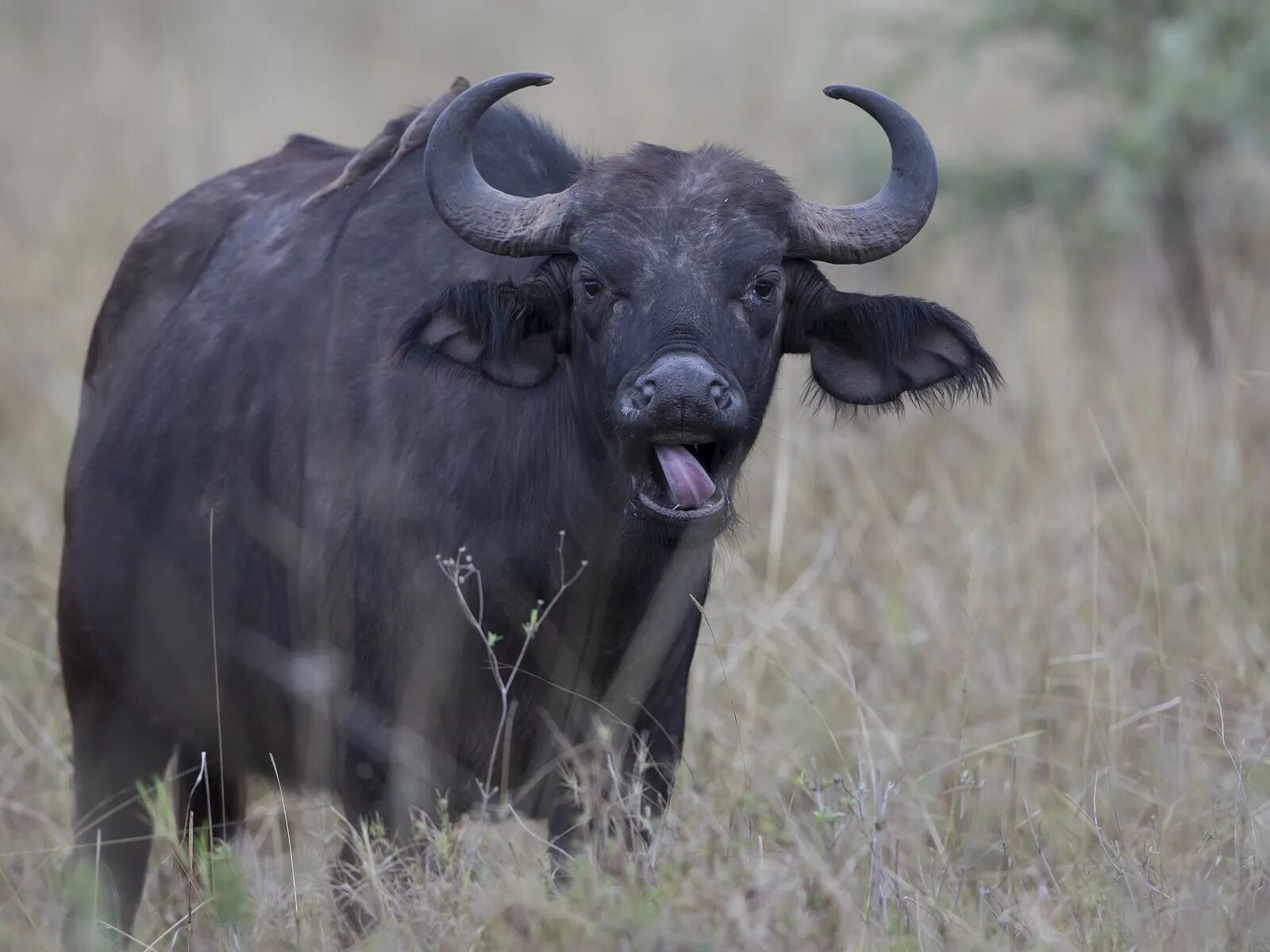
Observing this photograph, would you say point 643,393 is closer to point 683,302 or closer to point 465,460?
point 683,302

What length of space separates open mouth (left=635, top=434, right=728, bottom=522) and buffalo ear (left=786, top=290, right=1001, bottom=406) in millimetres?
597

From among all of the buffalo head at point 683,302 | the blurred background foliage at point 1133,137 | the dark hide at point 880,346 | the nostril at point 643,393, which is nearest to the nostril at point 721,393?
the buffalo head at point 683,302

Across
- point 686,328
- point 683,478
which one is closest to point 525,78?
point 686,328

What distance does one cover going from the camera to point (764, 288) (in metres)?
3.82

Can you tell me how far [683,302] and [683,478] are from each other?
1.30 ft

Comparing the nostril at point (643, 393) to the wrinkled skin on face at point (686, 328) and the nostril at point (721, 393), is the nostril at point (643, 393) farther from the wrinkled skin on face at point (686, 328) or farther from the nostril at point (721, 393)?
the nostril at point (721, 393)

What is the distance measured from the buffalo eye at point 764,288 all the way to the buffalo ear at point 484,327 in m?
0.50

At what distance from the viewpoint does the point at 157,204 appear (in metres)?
9.76

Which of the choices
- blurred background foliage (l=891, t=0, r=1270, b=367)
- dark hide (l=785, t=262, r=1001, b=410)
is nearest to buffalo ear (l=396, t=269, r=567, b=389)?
dark hide (l=785, t=262, r=1001, b=410)

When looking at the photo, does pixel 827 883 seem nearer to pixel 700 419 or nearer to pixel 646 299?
pixel 700 419

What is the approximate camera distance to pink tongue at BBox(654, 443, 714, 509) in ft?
11.7

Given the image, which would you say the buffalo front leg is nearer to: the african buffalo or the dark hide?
the african buffalo

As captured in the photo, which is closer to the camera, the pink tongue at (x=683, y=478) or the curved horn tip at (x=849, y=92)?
the pink tongue at (x=683, y=478)

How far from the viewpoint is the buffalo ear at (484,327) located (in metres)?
3.84
